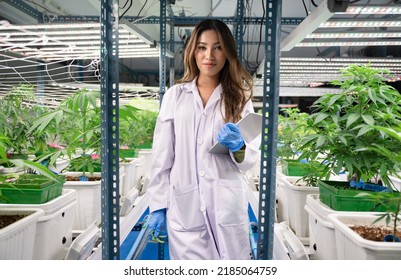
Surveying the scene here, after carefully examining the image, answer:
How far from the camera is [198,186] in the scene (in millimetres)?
1154

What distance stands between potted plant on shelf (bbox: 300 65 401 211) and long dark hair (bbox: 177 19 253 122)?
1.13ft

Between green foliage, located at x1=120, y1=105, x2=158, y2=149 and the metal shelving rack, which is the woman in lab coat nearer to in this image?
the metal shelving rack

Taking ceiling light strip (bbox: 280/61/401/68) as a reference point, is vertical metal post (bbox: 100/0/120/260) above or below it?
below

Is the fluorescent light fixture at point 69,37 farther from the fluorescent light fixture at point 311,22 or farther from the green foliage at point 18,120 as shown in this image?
the fluorescent light fixture at point 311,22

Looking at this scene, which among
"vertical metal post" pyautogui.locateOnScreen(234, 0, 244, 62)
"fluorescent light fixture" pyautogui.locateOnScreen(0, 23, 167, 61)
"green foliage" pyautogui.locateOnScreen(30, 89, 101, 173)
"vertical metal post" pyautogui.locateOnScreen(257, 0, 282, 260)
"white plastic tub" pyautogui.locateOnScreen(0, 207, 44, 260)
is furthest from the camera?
"vertical metal post" pyautogui.locateOnScreen(234, 0, 244, 62)

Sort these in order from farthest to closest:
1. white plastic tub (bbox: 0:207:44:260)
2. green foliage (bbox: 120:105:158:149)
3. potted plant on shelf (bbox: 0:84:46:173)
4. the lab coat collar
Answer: green foliage (bbox: 120:105:158:149) → potted plant on shelf (bbox: 0:84:46:173) → the lab coat collar → white plastic tub (bbox: 0:207:44:260)

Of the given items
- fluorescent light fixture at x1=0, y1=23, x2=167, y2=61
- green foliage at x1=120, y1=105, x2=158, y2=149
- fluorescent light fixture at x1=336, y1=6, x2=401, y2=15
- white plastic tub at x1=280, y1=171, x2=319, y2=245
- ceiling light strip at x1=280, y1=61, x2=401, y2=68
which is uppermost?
fluorescent light fixture at x1=0, y1=23, x2=167, y2=61

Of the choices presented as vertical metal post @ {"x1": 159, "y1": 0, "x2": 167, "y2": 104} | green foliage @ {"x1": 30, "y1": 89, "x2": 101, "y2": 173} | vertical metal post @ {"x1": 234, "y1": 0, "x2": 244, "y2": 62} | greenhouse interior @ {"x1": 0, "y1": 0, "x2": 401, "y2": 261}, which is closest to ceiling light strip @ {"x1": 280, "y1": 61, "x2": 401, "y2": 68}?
greenhouse interior @ {"x1": 0, "y1": 0, "x2": 401, "y2": 261}

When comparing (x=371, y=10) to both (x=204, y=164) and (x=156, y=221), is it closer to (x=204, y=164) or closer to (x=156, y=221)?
(x=204, y=164)

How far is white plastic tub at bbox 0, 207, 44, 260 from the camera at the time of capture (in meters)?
0.93

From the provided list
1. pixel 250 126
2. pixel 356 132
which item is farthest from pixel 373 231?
pixel 250 126
